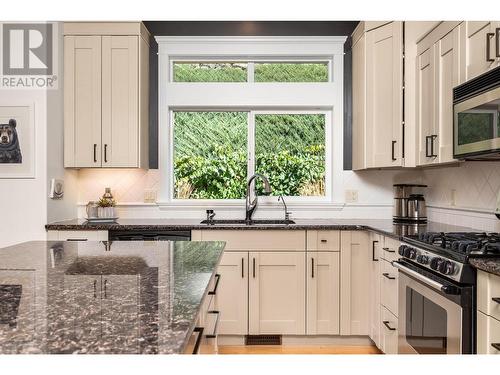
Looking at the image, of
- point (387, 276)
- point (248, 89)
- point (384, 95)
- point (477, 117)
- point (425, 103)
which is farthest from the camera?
point (248, 89)

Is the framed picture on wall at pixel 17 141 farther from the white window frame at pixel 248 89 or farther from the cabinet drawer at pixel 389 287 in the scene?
the cabinet drawer at pixel 389 287

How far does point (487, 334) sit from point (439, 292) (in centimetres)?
32

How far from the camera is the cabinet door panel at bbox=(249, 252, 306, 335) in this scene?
324 centimetres

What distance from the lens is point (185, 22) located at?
12.5 ft

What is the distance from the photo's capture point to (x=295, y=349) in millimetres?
3262

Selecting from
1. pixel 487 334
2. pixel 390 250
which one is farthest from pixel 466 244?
pixel 390 250

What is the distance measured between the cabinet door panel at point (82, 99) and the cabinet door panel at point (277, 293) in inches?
61.5

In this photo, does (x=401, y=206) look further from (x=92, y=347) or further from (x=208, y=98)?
(x=92, y=347)

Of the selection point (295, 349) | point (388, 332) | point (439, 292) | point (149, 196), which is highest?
point (149, 196)

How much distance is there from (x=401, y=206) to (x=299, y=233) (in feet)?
2.85

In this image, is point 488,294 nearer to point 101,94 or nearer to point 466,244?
point 466,244

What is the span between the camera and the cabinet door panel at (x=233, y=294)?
322 centimetres

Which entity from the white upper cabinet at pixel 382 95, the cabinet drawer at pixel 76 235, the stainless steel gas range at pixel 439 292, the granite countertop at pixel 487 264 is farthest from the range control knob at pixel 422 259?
the cabinet drawer at pixel 76 235

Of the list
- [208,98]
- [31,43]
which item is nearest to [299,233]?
[208,98]
